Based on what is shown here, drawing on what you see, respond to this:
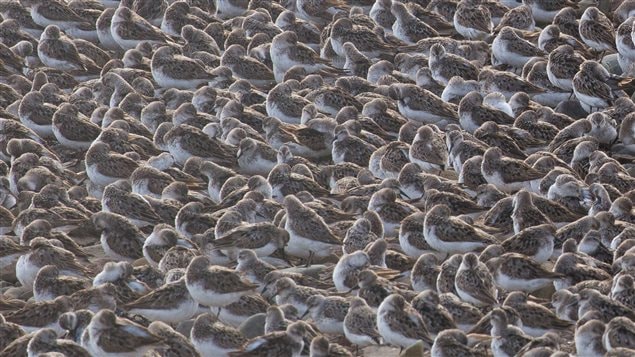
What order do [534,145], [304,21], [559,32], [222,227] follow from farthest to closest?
[304,21], [559,32], [534,145], [222,227]

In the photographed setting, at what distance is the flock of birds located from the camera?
1411 cm

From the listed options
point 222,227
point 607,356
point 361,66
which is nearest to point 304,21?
point 361,66

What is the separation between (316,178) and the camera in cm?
1842

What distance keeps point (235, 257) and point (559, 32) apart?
7.91 metres

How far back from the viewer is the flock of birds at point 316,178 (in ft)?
46.3

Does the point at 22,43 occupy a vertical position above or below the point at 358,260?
below

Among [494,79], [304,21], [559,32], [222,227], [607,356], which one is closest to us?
[607,356]

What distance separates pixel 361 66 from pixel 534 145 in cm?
373

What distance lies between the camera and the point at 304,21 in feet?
78.9

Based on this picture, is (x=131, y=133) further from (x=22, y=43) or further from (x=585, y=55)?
(x=585, y=55)

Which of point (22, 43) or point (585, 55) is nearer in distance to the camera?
point (585, 55)

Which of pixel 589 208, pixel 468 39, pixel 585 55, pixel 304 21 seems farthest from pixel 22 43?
pixel 589 208

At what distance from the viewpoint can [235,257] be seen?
15906mm

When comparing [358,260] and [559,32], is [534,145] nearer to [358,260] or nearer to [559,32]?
[559,32]
